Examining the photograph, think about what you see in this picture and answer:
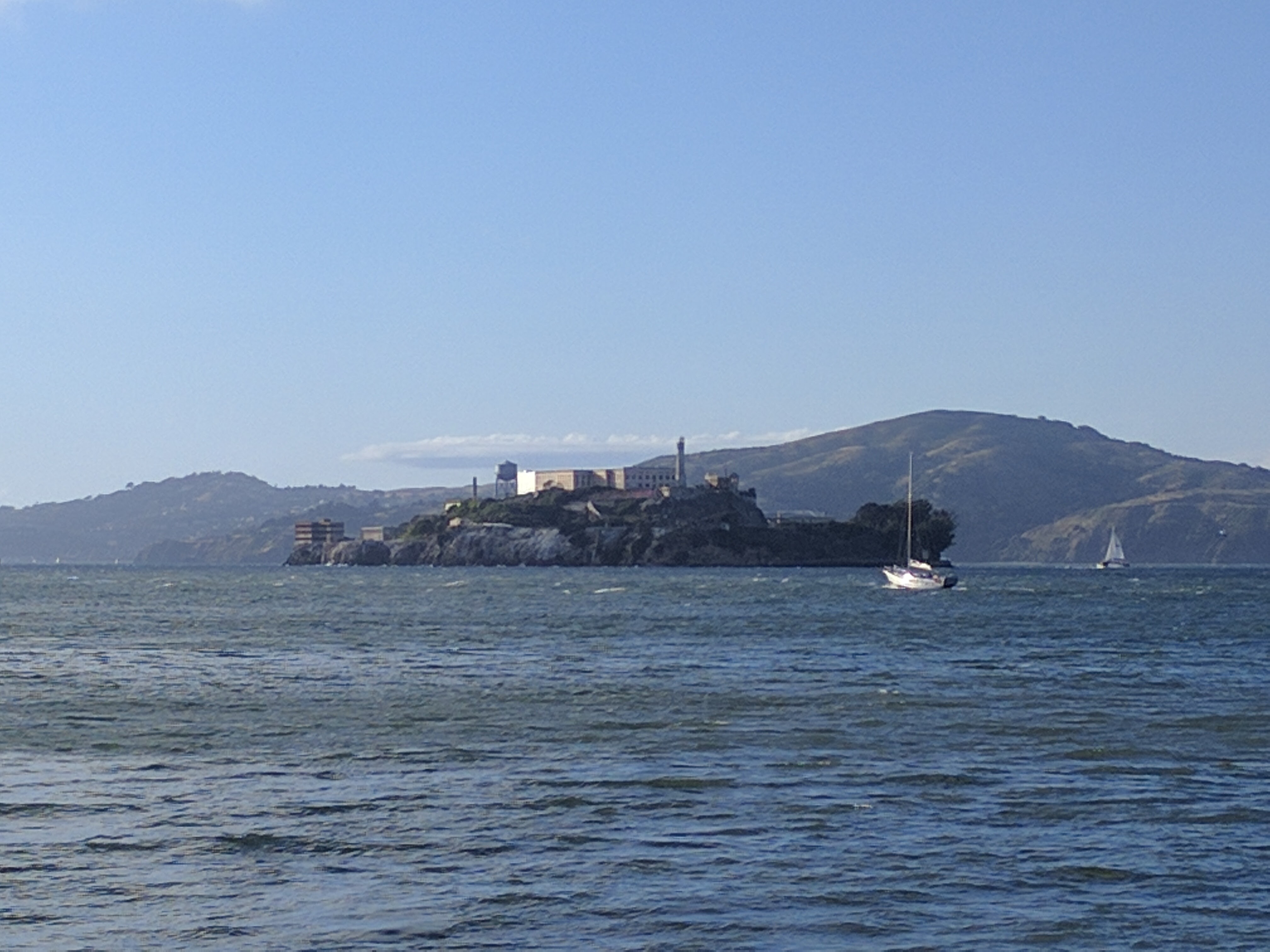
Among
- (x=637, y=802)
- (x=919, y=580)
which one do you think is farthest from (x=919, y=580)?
(x=637, y=802)

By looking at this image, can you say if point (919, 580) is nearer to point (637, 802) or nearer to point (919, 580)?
point (919, 580)

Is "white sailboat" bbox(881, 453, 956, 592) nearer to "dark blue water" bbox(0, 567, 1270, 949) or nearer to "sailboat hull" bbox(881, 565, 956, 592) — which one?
"sailboat hull" bbox(881, 565, 956, 592)

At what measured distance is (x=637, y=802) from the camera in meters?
26.5

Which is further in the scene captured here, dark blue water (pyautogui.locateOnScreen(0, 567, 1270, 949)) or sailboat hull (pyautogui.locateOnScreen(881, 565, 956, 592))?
sailboat hull (pyautogui.locateOnScreen(881, 565, 956, 592))

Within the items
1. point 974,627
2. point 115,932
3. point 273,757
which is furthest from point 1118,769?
point 974,627

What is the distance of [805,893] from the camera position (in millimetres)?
20016

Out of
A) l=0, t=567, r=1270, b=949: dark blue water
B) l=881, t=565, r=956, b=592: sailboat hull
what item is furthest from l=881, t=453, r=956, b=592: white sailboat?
l=0, t=567, r=1270, b=949: dark blue water

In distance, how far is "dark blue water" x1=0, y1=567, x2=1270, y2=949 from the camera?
61.8 feet

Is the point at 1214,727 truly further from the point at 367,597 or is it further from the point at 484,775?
the point at 367,597

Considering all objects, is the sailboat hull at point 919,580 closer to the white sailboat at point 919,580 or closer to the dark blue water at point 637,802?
the white sailboat at point 919,580

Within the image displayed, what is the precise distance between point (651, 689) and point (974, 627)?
136 feet

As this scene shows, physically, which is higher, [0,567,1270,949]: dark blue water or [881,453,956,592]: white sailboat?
[881,453,956,592]: white sailboat

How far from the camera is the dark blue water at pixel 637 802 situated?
18828 millimetres

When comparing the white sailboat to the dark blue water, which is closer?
the dark blue water
